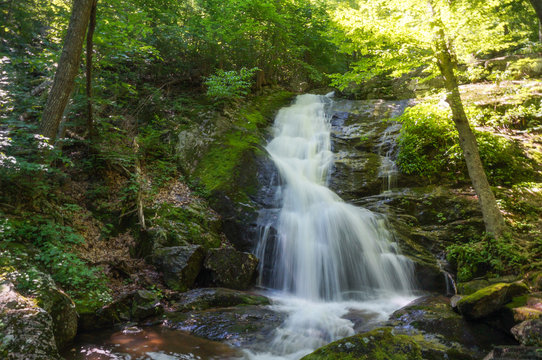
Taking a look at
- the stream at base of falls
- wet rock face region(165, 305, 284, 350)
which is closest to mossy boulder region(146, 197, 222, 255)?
the stream at base of falls

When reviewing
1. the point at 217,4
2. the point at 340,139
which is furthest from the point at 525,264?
the point at 217,4

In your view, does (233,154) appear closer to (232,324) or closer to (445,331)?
(232,324)

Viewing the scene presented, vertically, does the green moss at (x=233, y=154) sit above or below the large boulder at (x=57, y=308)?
above

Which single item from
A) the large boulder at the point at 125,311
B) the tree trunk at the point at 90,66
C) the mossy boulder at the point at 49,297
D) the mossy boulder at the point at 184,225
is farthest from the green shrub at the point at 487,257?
the tree trunk at the point at 90,66

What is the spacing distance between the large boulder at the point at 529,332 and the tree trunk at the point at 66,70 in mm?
7440

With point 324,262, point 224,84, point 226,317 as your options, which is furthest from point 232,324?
point 224,84

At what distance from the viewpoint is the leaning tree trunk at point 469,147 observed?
6750mm

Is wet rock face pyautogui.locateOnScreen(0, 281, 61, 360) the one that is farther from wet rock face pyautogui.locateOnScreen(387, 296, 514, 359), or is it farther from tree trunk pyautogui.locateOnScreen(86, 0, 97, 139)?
tree trunk pyautogui.locateOnScreen(86, 0, 97, 139)

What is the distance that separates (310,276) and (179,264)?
2.97 meters

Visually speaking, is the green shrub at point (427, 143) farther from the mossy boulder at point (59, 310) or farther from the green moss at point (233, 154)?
the mossy boulder at point (59, 310)

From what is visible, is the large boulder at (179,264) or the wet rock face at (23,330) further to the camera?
the large boulder at (179,264)

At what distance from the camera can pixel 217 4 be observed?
12.7 metres

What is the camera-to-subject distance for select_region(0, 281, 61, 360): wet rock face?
9.78ft

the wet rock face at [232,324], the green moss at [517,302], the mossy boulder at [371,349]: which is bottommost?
the wet rock face at [232,324]
